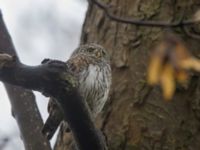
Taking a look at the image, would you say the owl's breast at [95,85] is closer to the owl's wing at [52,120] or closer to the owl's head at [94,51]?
the owl's head at [94,51]

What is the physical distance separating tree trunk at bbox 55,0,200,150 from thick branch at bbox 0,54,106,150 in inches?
35.9

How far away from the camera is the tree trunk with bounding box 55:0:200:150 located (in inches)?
110

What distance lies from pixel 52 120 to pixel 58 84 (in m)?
1.25

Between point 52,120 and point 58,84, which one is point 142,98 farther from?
point 58,84

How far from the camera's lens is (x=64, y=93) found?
69.5 inches

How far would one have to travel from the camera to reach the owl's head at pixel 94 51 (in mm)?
3129

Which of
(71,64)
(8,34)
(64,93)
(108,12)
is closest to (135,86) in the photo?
(71,64)

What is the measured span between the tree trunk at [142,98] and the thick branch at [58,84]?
0.91m

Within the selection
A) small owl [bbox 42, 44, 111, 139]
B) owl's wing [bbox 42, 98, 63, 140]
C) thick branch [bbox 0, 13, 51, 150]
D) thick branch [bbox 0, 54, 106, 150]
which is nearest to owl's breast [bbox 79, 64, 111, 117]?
small owl [bbox 42, 44, 111, 139]

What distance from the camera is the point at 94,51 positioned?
3.20 m

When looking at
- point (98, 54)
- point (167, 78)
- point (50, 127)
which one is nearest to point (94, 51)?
point (98, 54)

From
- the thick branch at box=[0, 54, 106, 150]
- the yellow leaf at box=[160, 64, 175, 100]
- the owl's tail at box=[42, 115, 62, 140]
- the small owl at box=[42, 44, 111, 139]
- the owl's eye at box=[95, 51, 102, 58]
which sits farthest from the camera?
the owl's eye at box=[95, 51, 102, 58]

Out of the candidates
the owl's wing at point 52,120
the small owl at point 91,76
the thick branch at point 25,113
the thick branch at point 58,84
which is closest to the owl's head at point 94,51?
the small owl at point 91,76

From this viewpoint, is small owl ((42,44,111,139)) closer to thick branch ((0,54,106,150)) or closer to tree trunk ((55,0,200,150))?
tree trunk ((55,0,200,150))
